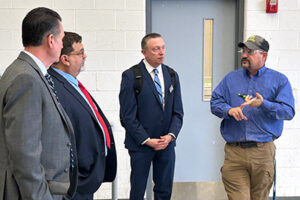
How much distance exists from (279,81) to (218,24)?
4.17ft

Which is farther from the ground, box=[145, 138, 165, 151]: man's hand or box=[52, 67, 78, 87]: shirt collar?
box=[52, 67, 78, 87]: shirt collar

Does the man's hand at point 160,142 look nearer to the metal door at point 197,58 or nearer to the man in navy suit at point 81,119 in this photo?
the man in navy suit at point 81,119

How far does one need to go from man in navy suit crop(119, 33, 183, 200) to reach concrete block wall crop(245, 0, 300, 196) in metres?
1.21

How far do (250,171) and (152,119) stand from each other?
815mm

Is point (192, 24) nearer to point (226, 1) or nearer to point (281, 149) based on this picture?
point (226, 1)

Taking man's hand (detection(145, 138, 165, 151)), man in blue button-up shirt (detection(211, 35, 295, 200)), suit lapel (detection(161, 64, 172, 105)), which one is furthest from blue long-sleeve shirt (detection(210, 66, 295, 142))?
man's hand (detection(145, 138, 165, 151))

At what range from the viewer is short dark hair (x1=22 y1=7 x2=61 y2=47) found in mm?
1464

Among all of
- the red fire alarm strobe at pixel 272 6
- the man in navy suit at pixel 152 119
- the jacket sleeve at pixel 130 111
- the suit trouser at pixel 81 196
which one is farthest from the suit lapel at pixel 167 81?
the red fire alarm strobe at pixel 272 6

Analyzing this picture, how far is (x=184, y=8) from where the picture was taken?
3.76 meters

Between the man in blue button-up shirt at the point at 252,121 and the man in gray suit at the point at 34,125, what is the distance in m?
1.46

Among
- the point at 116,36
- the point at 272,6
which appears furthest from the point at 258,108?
the point at 116,36

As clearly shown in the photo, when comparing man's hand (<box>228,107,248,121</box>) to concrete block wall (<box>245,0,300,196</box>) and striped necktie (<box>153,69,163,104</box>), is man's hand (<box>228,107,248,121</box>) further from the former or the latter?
concrete block wall (<box>245,0,300,196</box>)

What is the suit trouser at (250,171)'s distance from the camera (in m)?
2.66

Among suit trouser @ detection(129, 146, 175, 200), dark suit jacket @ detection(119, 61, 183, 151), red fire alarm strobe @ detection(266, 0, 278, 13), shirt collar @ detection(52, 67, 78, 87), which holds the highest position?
red fire alarm strobe @ detection(266, 0, 278, 13)
